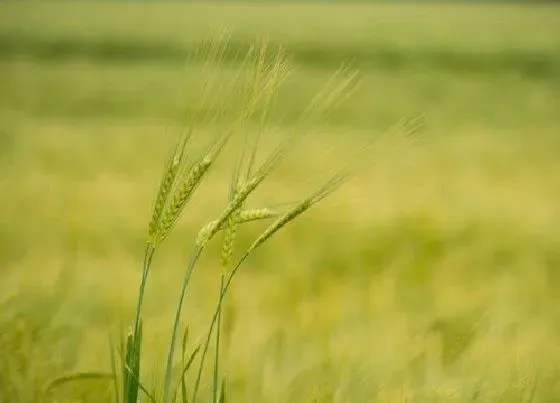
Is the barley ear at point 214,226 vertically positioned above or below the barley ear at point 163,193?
below

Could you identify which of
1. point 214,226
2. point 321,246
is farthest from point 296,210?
point 321,246

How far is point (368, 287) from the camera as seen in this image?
6.27ft

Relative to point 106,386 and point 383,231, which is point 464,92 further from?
point 106,386

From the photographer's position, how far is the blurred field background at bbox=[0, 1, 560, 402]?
109 centimetres

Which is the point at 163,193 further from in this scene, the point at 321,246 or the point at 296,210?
the point at 321,246

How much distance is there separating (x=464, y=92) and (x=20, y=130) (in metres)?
3.47

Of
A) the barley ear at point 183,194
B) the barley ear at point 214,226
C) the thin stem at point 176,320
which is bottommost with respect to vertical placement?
the thin stem at point 176,320

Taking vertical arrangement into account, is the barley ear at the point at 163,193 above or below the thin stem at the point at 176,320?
above

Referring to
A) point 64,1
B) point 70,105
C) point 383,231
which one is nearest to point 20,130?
point 70,105

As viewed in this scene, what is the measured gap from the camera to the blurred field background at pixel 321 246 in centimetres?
109

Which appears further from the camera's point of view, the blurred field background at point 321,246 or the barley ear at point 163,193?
the blurred field background at point 321,246

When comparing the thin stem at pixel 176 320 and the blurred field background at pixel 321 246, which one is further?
the blurred field background at pixel 321 246

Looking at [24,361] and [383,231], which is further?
[383,231]

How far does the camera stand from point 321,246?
2.44 metres
